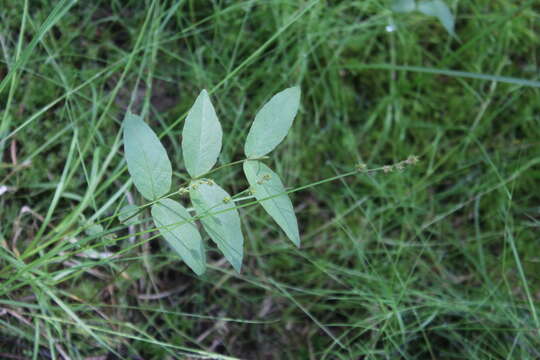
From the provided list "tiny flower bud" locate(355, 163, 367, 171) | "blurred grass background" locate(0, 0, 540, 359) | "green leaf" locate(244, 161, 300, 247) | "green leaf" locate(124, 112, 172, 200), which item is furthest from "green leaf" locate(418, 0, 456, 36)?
"green leaf" locate(124, 112, 172, 200)

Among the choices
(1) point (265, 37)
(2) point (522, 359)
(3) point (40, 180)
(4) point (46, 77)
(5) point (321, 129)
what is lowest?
(2) point (522, 359)

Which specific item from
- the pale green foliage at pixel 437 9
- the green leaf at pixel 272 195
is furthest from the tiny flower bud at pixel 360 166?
the pale green foliage at pixel 437 9

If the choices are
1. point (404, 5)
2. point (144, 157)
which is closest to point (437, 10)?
point (404, 5)

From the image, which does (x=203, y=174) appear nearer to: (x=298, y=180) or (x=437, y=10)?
Result: (x=298, y=180)

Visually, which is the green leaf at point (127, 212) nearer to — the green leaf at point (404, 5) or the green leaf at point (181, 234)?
the green leaf at point (181, 234)

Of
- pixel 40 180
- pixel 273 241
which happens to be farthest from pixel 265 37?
pixel 40 180

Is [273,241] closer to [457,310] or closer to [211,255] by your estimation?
[211,255]
